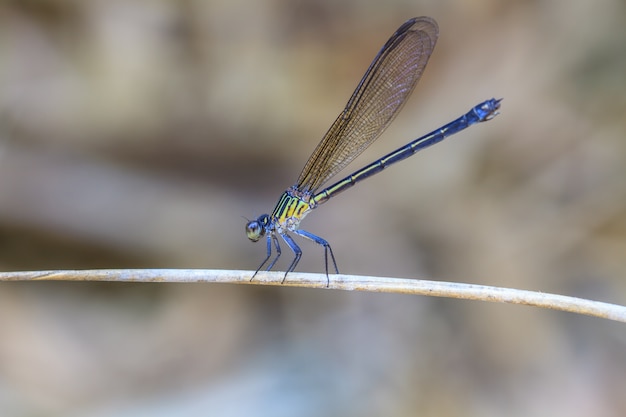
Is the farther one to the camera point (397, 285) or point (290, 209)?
point (290, 209)

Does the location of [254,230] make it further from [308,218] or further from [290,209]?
[308,218]

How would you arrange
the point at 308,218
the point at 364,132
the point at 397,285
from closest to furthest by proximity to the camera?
the point at 397,285
the point at 364,132
the point at 308,218

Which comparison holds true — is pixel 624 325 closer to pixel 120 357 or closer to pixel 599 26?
pixel 599 26

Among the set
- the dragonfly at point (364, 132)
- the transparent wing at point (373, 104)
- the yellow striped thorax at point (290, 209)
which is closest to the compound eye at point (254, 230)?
the dragonfly at point (364, 132)

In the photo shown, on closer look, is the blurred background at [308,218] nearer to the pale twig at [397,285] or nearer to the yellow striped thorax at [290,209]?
the yellow striped thorax at [290,209]

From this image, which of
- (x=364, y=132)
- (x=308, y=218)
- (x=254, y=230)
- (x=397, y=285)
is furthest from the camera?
(x=308, y=218)

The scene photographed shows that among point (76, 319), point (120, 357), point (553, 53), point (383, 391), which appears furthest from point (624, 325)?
point (76, 319)

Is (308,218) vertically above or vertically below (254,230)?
above

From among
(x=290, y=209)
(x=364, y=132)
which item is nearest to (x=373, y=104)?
(x=364, y=132)
